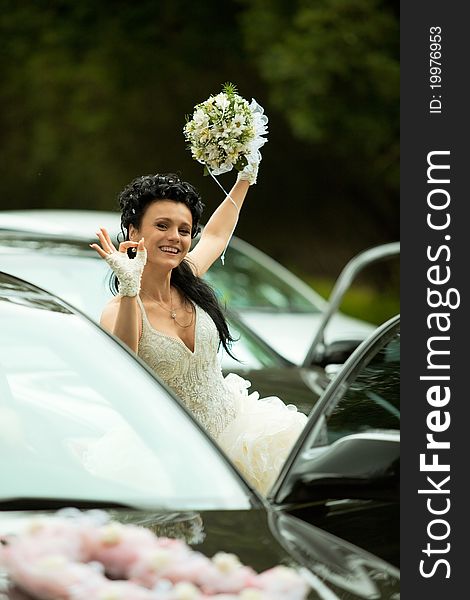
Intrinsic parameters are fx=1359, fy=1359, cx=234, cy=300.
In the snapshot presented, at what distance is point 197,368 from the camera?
416 cm

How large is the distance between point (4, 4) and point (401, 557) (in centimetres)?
1849

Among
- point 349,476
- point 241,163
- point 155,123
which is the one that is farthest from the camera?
point 155,123

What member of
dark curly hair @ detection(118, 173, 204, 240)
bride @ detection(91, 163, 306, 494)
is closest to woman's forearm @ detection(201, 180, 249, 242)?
bride @ detection(91, 163, 306, 494)

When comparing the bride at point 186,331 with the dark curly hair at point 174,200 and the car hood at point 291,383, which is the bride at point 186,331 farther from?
the car hood at point 291,383

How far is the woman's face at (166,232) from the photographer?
4027 mm

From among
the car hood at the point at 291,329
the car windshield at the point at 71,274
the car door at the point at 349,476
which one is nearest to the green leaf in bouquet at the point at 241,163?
the car windshield at the point at 71,274

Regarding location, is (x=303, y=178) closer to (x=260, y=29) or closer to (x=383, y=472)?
(x=260, y=29)

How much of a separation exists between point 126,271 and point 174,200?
1.79 feet

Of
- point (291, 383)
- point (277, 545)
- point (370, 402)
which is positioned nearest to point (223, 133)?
point (291, 383)

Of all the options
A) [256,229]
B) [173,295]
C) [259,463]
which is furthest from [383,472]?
[256,229]

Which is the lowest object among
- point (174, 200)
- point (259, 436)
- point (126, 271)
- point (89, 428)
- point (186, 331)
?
point (89, 428)

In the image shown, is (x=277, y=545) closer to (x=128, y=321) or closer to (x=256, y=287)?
(x=128, y=321)

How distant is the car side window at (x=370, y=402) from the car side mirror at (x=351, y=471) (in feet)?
0.31

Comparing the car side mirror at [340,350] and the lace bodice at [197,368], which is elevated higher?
the car side mirror at [340,350]
